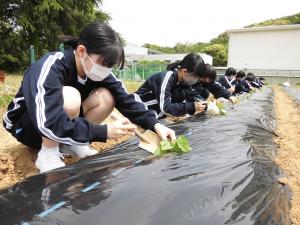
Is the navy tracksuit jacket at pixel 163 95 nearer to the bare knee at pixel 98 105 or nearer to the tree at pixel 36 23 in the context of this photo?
the bare knee at pixel 98 105

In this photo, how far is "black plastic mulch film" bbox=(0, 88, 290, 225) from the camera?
136 centimetres

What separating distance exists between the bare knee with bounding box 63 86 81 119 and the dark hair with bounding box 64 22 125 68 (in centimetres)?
28

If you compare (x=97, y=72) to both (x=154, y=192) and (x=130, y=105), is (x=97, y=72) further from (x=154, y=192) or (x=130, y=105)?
Answer: (x=154, y=192)

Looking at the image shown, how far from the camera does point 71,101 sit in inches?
89.6

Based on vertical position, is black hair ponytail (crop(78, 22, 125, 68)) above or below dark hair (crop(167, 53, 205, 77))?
above

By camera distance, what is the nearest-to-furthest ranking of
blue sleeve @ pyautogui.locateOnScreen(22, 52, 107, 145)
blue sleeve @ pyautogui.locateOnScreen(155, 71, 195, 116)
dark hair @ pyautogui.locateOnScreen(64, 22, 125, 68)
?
1. blue sleeve @ pyautogui.locateOnScreen(22, 52, 107, 145)
2. dark hair @ pyautogui.locateOnScreen(64, 22, 125, 68)
3. blue sleeve @ pyautogui.locateOnScreen(155, 71, 195, 116)

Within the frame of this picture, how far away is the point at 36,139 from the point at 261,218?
1571mm

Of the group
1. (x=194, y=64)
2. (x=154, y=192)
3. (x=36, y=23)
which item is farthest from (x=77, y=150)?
(x=36, y=23)

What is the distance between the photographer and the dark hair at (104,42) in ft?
7.15

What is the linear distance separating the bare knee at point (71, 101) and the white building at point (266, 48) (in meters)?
35.0

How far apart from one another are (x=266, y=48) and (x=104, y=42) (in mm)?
36489

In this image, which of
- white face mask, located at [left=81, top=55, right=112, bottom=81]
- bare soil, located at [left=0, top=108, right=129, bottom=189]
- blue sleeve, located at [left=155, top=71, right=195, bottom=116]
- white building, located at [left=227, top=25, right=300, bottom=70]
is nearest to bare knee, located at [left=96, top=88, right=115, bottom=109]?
white face mask, located at [left=81, top=55, right=112, bottom=81]

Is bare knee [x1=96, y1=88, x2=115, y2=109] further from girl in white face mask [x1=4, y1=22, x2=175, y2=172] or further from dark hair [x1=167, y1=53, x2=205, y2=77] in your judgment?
dark hair [x1=167, y1=53, x2=205, y2=77]

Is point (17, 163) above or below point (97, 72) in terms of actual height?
below
